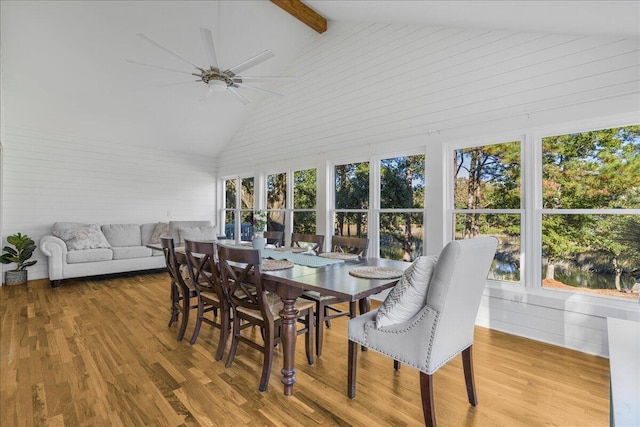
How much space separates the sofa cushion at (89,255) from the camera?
4953 millimetres

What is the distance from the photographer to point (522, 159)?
3123 mm

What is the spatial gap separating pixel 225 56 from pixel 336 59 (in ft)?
6.08

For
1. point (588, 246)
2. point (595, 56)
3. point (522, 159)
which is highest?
point (595, 56)

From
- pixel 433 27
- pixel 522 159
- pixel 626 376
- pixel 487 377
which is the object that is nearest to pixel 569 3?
pixel 522 159

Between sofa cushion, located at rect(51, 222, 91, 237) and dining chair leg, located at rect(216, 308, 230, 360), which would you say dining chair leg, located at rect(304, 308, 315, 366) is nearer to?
dining chair leg, located at rect(216, 308, 230, 360)

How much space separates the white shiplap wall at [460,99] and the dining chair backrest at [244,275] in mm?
2409

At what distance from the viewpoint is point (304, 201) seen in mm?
5473

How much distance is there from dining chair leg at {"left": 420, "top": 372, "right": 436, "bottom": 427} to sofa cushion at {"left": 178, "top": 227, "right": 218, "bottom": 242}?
457cm

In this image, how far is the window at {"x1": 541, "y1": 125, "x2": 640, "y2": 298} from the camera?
8.64 ft

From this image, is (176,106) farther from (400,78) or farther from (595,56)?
(595,56)

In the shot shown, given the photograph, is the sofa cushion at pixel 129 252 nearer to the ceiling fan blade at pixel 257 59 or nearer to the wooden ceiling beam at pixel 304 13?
the ceiling fan blade at pixel 257 59

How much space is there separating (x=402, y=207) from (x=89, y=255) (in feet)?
16.9

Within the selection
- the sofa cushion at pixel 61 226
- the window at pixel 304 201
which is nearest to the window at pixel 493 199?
the window at pixel 304 201

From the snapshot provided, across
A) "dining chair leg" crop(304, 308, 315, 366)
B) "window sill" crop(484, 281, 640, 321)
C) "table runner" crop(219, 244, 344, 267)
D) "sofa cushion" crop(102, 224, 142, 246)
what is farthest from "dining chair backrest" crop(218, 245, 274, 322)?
"sofa cushion" crop(102, 224, 142, 246)
